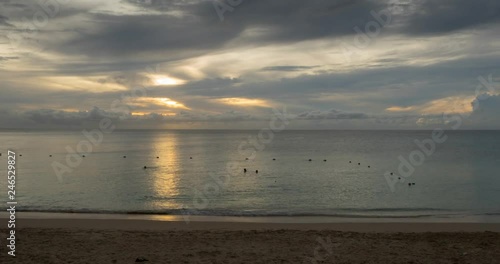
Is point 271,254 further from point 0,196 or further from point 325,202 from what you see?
point 0,196

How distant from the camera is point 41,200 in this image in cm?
2578

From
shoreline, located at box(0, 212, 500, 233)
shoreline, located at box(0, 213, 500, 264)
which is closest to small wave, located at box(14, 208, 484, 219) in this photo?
shoreline, located at box(0, 212, 500, 233)

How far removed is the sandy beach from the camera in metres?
11.0

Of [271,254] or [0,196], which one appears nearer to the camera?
[271,254]

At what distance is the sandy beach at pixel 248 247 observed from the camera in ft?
35.9

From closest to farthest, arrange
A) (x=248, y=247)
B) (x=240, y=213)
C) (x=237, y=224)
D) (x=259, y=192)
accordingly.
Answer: (x=248, y=247) < (x=237, y=224) < (x=240, y=213) < (x=259, y=192)

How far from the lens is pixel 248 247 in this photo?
12.3 m

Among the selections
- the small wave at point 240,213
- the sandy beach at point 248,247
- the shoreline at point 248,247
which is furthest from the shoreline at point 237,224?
the sandy beach at point 248,247

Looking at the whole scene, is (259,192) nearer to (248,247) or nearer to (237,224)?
(237,224)

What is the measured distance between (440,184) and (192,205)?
73.9 feet

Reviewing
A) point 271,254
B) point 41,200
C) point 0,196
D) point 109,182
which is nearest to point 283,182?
point 109,182

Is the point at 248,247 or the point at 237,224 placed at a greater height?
the point at 248,247

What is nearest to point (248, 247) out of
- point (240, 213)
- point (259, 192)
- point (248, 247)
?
point (248, 247)

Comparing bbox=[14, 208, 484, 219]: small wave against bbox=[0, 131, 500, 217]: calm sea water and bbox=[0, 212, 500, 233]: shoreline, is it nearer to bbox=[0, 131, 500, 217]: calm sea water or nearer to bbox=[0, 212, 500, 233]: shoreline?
bbox=[0, 131, 500, 217]: calm sea water
